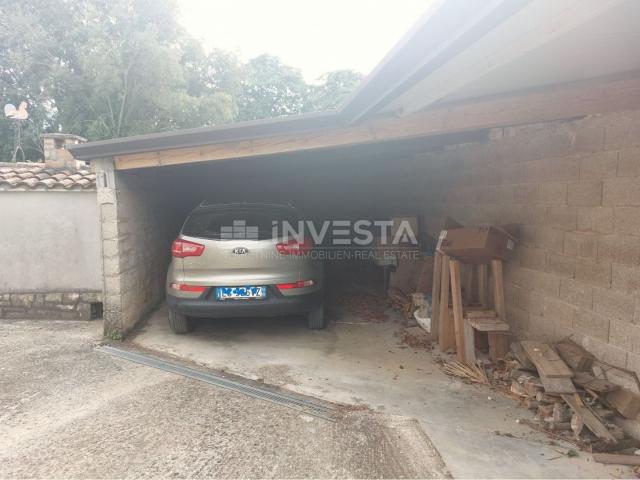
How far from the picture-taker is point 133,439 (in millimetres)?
2537

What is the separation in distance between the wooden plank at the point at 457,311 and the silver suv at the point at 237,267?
1.50 meters

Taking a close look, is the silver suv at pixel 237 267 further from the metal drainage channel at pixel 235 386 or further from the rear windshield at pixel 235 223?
the metal drainage channel at pixel 235 386

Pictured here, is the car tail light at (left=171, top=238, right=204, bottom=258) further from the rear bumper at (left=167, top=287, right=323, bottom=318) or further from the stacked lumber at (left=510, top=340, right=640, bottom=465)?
the stacked lumber at (left=510, top=340, right=640, bottom=465)

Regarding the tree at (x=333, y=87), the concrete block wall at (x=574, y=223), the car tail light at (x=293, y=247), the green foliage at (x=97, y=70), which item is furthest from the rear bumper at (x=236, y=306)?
the tree at (x=333, y=87)

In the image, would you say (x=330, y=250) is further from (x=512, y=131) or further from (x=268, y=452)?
(x=268, y=452)

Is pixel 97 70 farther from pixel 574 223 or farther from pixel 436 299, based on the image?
pixel 574 223

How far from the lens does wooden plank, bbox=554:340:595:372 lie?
2.89 m

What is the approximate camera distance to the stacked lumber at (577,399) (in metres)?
2.48

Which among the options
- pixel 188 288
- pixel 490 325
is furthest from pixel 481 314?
pixel 188 288

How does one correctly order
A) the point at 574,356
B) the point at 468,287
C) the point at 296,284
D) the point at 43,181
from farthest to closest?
the point at 43,181 < the point at 468,287 < the point at 296,284 < the point at 574,356

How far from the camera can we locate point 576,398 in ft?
8.90

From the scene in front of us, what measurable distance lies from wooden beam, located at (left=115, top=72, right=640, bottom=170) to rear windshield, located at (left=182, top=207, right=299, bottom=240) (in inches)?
23.6

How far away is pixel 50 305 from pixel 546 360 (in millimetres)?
5881

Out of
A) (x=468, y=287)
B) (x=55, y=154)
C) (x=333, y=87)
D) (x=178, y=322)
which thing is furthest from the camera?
(x=333, y=87)
